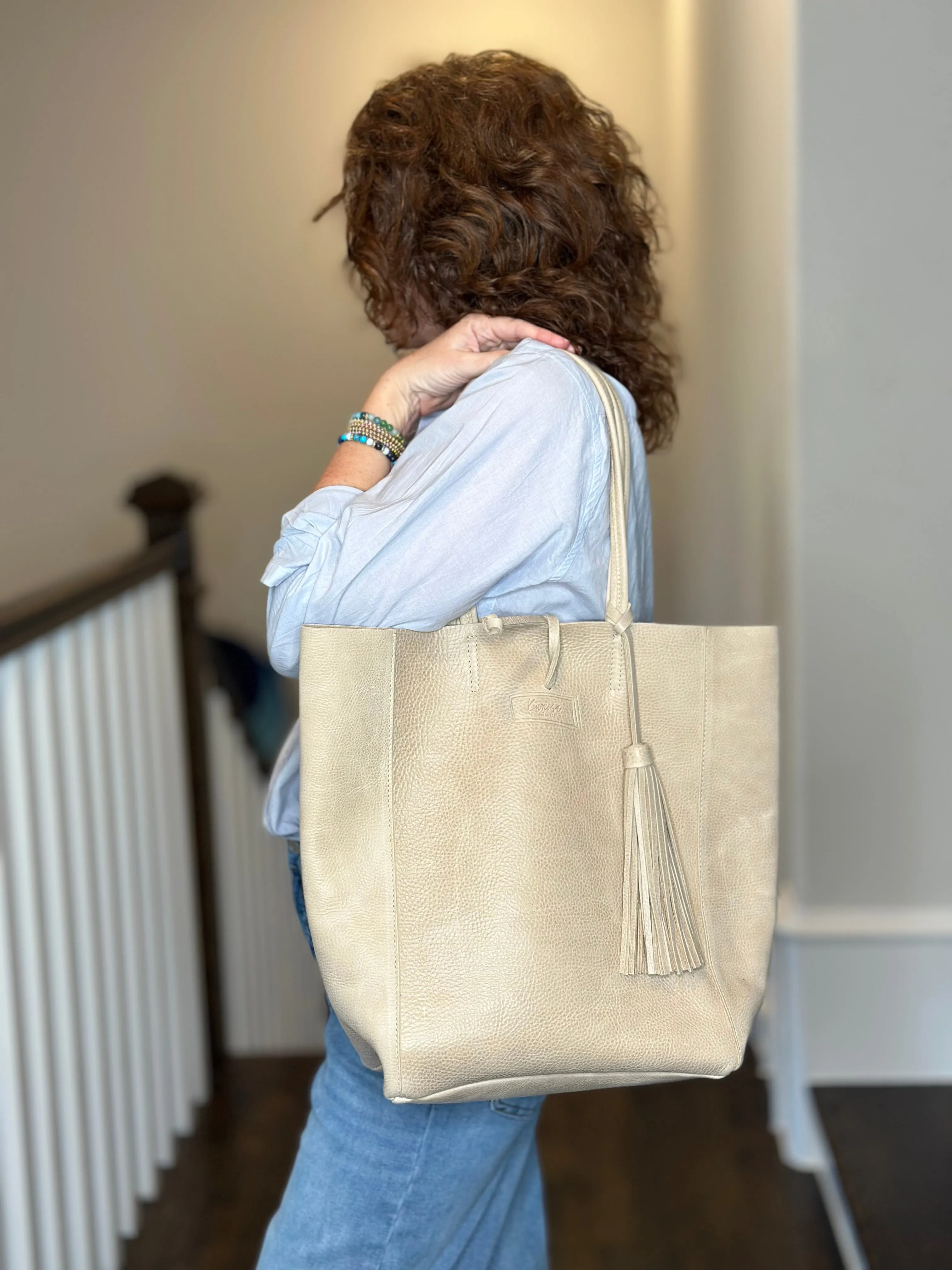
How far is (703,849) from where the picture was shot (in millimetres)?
914

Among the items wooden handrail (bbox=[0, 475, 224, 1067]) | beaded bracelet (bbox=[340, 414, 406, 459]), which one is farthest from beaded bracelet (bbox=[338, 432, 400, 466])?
wooden handrail (bbox=[0, 475, 224, 1067])

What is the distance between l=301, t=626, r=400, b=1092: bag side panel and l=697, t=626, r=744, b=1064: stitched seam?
228mm

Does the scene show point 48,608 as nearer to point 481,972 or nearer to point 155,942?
point 155,942

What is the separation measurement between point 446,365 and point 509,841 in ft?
1.24

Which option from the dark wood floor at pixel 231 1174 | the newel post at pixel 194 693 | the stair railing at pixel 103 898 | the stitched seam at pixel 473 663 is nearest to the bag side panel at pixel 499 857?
the stitched seam at pixel 473 663

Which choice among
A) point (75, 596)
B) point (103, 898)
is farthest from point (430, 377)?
point (103, 898)

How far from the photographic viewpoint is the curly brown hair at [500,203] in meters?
0.98

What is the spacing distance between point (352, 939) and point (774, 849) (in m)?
0.32

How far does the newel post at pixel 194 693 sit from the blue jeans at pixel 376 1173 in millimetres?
1372

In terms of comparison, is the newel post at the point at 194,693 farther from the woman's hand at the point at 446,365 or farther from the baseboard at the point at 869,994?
the woman's hand at the point at 446,365

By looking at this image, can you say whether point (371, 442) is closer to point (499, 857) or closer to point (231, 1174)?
point (499, 857)

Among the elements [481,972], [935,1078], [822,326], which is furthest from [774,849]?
[935,1078]

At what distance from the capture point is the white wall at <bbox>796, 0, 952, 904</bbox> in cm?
165

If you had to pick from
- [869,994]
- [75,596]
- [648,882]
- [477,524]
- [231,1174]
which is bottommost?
[231,1174]
